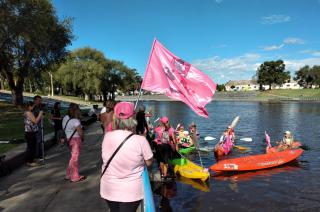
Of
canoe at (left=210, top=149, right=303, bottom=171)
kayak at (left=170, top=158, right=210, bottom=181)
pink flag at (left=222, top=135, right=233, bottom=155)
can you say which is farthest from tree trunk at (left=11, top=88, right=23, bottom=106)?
canoe at (left=210, top=149, right=303, bottom=171)

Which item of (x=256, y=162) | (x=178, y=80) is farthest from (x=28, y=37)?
(x=178, y=80)

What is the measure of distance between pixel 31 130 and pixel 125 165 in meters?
7.36

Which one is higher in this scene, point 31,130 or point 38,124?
point 38,124

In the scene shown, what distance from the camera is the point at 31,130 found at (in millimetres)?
10461

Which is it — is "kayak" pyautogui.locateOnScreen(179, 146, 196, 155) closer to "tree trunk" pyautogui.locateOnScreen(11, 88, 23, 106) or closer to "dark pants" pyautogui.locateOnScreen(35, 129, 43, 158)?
"dark pants" pyautogui.locateOnScreen(35, 129, 43, 158)

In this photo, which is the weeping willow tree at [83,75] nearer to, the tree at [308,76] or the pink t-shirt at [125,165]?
the pink t-shirt at [125,165]

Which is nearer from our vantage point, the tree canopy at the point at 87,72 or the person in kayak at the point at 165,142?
the person in kayak at the point at 165,142

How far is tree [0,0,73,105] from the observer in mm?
23344

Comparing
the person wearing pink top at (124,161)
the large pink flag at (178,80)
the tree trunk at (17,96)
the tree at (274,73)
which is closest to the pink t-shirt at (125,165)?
the person wearing pink top at (124,161)

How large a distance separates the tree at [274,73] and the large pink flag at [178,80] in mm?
143910

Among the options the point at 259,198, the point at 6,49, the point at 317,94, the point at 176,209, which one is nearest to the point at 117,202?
the point at 176,209

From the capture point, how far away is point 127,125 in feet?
13.3

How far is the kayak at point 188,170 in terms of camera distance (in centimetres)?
1213

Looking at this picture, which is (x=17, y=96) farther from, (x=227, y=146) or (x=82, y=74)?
(x=82, y=74)
